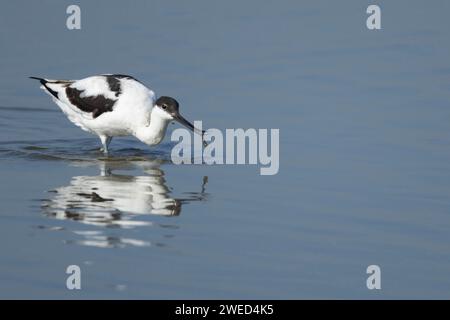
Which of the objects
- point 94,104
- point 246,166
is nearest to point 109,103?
A: point 94,104

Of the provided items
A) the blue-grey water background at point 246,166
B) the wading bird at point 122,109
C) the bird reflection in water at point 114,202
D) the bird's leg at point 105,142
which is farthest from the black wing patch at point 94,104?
the bird reflection in water at point 114,202

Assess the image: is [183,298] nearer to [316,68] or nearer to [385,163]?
[385,163]

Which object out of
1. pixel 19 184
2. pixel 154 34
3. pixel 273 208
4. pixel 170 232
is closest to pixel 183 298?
pixel 170 232

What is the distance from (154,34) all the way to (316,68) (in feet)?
9.27

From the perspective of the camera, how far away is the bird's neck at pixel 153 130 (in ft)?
43.9

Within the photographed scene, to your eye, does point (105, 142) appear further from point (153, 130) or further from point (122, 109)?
point (153, 130)

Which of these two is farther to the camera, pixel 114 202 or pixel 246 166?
pixel 246 166

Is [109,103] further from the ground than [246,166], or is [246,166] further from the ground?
[109,103]

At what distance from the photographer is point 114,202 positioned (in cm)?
1124

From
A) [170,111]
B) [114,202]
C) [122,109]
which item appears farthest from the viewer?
[122,109]

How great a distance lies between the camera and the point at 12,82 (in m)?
16.1

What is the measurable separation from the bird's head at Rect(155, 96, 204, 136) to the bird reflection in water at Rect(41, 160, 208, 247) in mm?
620

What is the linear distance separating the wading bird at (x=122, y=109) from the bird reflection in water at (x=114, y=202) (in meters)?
0.64

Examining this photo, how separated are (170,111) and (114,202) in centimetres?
224
